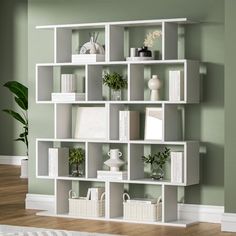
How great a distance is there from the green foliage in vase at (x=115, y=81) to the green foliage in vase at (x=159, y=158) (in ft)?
2.21

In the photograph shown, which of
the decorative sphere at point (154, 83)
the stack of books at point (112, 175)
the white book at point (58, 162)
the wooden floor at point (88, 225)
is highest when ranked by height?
the decorative sphere at point (154, 83)

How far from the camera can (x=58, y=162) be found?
7.61m

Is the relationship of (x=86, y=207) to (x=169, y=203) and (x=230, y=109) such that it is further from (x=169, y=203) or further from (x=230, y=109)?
(x=230, y=109)

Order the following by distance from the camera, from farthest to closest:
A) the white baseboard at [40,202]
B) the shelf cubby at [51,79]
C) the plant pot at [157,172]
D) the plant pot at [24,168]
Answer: the plant pot at [24,168]
the white baseboard at [40,202]
the shelf cubby at [51,79]
the plant pot at [157,172]

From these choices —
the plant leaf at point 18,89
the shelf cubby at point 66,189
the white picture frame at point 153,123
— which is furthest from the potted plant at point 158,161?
the plant leaf at point 18,89

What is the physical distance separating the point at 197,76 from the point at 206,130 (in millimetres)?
472

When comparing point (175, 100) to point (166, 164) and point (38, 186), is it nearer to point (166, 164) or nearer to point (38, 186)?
point (166, 164)

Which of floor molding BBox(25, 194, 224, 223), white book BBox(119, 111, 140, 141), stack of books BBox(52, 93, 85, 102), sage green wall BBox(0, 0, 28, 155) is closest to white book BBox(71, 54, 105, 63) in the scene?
stack of books BBox(52, 93, 85, 102)

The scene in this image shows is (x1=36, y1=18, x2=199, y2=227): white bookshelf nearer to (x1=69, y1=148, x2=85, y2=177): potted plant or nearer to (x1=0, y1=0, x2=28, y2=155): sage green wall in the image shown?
(x1=69, y1=148, x2=85, y2=177): potted plant

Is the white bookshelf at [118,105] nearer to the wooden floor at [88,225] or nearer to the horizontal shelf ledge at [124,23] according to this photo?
the horizontal shelf ledge at [124,23]

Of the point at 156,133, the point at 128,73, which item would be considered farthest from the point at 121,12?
the point at 156,133

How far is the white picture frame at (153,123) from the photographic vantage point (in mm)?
7250

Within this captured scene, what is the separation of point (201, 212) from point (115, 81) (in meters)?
1.38

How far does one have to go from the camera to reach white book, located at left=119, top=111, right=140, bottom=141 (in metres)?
7.25
